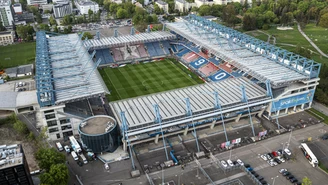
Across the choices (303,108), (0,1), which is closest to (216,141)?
(303,108)

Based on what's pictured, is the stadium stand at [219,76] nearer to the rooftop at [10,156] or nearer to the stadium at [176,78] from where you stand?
the stadium at [176,78]

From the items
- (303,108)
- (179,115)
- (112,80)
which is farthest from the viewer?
(112,80)

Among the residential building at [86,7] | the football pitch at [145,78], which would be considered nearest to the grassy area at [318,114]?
the football pitch at [145,78]

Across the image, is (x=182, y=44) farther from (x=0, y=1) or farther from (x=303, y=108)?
(x=0, y=1)

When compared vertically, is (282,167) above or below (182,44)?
below

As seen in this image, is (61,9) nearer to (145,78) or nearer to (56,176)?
(145,78)

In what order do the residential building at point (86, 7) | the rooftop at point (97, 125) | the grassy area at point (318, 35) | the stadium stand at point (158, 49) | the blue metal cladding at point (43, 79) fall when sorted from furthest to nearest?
the residential building at point (86, 7), the grassy area at point (318, 35), the stadium stand at point (158, 49), the blue metal cladding at point (43, 79), the rooftop at point (97, 125)

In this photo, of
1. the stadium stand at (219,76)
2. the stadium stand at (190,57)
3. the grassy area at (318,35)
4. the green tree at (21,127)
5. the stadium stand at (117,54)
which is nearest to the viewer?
the green tree at (21,127)
